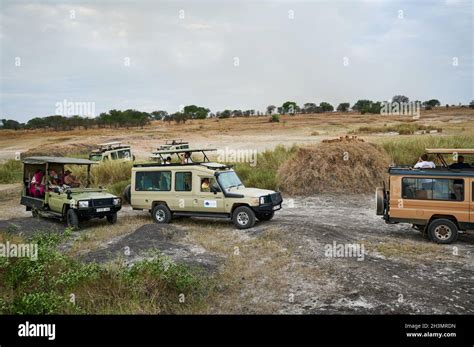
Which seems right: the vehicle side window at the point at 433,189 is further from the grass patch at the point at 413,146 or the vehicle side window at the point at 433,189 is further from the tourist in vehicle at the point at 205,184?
the grass patch at the point at 413,146

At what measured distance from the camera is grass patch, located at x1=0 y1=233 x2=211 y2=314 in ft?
22.8

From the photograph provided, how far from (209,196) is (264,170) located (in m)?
8.93

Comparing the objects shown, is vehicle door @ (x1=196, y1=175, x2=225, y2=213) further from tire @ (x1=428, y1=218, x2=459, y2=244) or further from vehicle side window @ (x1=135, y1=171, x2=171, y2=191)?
tire @ (x1=428, y1=218, x2=459, y2=244)

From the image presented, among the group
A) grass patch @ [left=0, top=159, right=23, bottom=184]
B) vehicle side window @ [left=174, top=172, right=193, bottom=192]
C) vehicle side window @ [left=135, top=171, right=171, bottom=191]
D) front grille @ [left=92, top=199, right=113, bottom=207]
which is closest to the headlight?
front grille @ [left=92, top=199, right=113, bottom=207]

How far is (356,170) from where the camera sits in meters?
19.8

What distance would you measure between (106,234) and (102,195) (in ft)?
6.32

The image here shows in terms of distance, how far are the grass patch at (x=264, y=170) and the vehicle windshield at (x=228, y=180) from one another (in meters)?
6.13

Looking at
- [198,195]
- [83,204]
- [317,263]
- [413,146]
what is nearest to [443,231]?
[317,263]

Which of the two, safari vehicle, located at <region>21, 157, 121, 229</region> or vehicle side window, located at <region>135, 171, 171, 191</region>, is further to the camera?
vehicle side window, located at <region>135, 171, 171, 191</region>

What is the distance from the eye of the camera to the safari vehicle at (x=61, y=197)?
14.0 m

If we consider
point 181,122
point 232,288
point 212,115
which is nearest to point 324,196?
point 232,288
